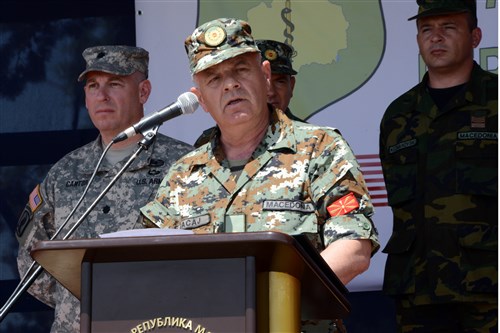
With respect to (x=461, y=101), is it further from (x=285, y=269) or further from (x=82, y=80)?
(x=285, y=269)

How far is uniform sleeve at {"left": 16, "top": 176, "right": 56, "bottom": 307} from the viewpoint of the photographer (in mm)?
4555

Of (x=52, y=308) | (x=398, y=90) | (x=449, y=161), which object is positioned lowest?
(x=52, y=308)

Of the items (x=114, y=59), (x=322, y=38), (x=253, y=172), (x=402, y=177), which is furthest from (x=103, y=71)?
(x=253, y=172)

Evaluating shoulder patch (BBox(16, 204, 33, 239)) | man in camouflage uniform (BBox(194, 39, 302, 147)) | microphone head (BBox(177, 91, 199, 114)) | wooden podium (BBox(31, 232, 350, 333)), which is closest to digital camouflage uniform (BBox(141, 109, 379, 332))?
microphone head (BBox(177, 91, 199, 114))

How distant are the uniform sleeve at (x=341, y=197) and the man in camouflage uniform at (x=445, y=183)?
4.22 feet

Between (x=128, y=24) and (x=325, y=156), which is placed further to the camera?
(x=128, y=24)

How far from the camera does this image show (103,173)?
14.9 feet

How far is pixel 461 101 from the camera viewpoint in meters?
4.37

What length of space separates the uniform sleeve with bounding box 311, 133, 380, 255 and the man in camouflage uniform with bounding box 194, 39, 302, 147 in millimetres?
1581

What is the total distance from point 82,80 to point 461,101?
65.5 inches

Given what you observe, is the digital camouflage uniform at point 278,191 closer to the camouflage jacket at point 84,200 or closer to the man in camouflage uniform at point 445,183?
the camouflage jacket at point 84,200

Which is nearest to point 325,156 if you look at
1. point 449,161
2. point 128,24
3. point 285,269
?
Answer: point 285,269

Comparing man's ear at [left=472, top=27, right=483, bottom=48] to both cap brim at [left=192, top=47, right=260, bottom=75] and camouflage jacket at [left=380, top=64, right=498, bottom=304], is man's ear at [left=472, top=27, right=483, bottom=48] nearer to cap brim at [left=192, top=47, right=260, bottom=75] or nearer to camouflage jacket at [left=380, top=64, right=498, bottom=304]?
camouflage jacket at [left=380, top=64, right=498, bottom=304]

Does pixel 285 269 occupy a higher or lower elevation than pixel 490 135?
lower
